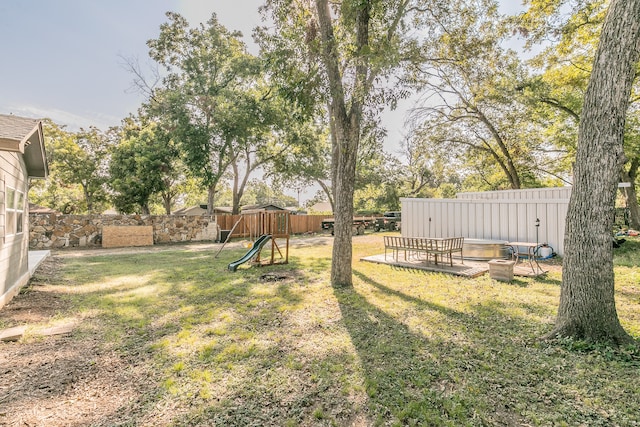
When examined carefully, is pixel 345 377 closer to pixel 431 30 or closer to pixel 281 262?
pixel 281 262

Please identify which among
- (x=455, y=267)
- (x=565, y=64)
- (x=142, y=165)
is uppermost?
(x=565, y=64)

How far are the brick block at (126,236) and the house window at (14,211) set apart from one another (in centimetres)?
830

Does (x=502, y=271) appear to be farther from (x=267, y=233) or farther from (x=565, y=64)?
(x=565, y=64)

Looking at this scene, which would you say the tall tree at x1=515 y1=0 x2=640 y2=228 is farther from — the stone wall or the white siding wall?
the stone wall

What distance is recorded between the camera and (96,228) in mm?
14078

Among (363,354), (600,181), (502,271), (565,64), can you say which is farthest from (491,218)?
(363,354)

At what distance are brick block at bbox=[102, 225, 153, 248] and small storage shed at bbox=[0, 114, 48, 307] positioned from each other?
7.58 m

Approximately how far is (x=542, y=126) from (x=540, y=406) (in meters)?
20.0

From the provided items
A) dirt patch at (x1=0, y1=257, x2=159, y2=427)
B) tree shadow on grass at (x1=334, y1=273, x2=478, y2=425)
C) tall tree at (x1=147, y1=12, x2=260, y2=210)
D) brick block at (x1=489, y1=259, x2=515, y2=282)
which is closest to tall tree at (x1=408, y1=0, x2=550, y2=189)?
brick block at (x1=489, y1=259, x2=515, y2=282)

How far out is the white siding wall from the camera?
31.3ft

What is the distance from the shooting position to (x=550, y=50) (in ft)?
41.8

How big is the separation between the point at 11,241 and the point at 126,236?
9.91 meters

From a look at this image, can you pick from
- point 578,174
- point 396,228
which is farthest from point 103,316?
point 396,228

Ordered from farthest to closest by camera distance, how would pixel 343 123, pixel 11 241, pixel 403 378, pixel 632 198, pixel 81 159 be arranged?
pixel 81 159 < pixel 632 198 < pixel 343 123 < pixel 11 241 < pixel 403 378
